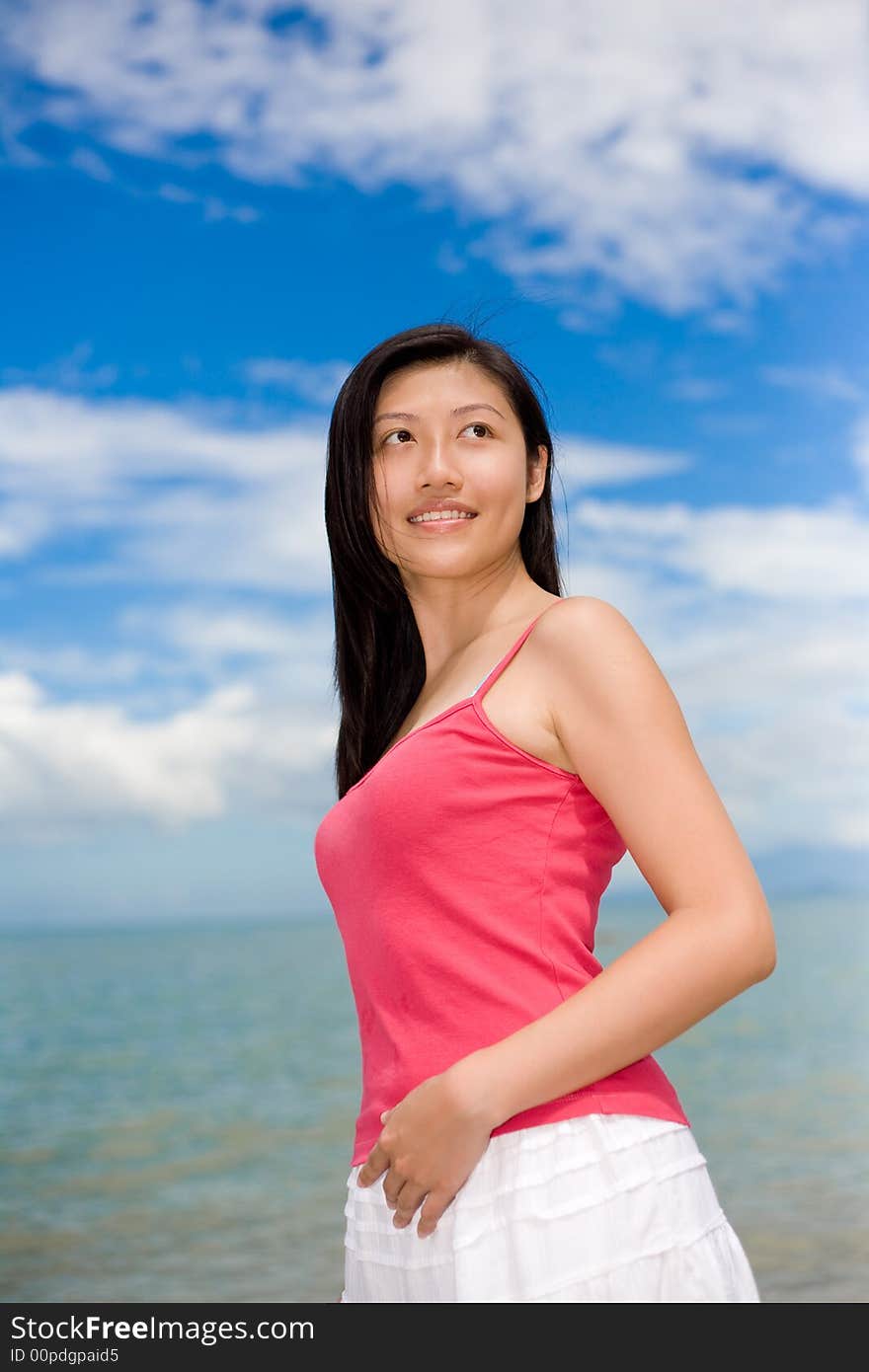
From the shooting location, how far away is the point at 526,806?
142cm

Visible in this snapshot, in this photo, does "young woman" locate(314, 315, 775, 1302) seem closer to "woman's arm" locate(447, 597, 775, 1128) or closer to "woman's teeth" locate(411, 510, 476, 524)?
"woman's arm" locate(447, 597, 775, 1128)

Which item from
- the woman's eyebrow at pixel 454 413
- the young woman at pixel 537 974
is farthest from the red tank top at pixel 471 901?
the woman's eyebrow at pixel 454 413

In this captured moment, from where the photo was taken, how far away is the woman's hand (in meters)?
1.29

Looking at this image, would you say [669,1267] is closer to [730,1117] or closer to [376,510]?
[376,510]

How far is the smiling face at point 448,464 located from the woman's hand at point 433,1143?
0.70 meters

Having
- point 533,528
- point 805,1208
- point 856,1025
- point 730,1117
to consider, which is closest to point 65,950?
point 856,1025

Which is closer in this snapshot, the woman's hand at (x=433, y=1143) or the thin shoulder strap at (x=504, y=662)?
the woman's hand at (x=433, y=1143)

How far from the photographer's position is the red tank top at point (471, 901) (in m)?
1.39

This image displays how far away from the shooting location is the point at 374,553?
1850 millimetres

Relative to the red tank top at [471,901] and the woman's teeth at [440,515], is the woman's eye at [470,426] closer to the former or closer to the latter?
the woman's teeth at [440,515]

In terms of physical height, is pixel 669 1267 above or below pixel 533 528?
below
